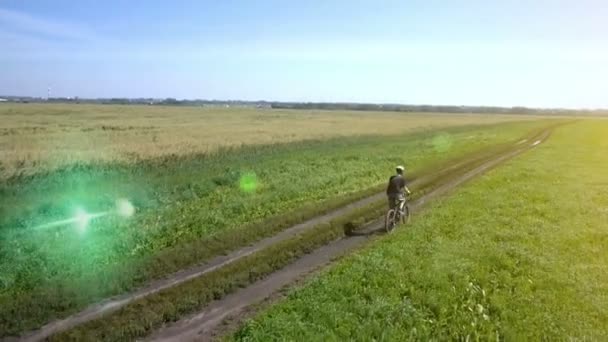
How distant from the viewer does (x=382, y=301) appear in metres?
9.23

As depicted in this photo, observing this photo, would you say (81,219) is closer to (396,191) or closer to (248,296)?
(248,296)

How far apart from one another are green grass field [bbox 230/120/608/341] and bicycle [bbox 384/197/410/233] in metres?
0.45

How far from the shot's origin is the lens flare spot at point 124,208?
1681 cm

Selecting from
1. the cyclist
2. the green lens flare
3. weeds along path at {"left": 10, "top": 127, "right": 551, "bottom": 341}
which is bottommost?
the green lens flare

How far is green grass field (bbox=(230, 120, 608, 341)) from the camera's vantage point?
8.21 metres

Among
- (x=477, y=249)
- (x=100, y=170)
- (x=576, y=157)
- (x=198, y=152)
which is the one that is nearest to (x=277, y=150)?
(x=198, y=152)

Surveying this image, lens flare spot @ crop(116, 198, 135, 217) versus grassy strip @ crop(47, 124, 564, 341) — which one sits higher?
grassy strip @ crop(47, 124, 564, 341)

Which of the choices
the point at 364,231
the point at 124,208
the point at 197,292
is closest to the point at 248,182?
the point at 124,208

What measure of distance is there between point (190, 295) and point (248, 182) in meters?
14.0

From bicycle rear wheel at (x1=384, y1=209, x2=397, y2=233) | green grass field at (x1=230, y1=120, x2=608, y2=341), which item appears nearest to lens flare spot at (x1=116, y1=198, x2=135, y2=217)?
bicycle rear wheel at (x1=384, y1=209, x2=397, y2=233)

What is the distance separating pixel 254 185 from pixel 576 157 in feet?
99.3

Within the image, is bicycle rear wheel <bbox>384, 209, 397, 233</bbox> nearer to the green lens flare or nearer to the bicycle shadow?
the bicycle shadow

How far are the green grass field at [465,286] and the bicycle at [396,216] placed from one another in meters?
0.45

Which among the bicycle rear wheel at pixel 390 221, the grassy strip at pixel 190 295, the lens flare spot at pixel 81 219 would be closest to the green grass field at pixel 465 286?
the bicycle rear wheel at pixel 390 221
